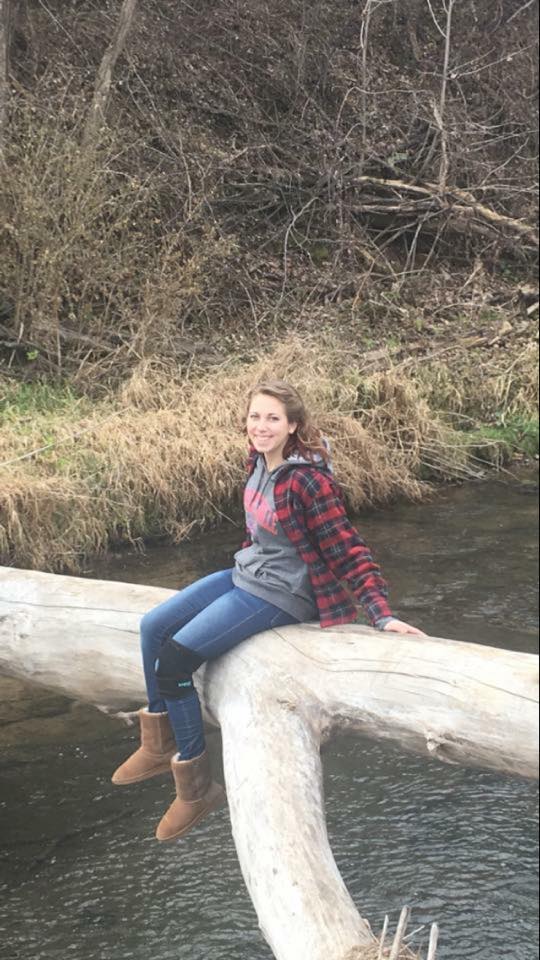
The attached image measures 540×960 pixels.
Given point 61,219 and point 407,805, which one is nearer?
point 407,805

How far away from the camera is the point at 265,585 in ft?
7.65

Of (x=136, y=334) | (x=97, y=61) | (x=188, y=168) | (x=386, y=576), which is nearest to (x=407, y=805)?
(x=386, y=576)

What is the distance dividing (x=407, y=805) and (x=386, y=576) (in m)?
1.28

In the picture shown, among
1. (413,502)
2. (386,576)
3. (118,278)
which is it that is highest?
(118,278)

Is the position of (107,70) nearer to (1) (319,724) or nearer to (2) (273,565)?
(2) (273,565)

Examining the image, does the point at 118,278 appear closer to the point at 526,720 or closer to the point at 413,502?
the point at 413,502

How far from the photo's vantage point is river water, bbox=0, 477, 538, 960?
104 inches

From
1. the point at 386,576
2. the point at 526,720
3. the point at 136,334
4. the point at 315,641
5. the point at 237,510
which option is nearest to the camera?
the point at 526,720

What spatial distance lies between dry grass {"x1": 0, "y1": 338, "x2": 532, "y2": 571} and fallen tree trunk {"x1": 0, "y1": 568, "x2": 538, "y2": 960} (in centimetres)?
123

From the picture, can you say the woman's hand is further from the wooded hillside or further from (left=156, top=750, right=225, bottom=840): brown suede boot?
the wooded hillside

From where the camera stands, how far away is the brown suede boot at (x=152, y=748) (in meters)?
2.43

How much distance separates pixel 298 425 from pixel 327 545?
12.4 inches

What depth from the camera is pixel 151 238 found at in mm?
3408

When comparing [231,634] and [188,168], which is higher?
[188,168]
